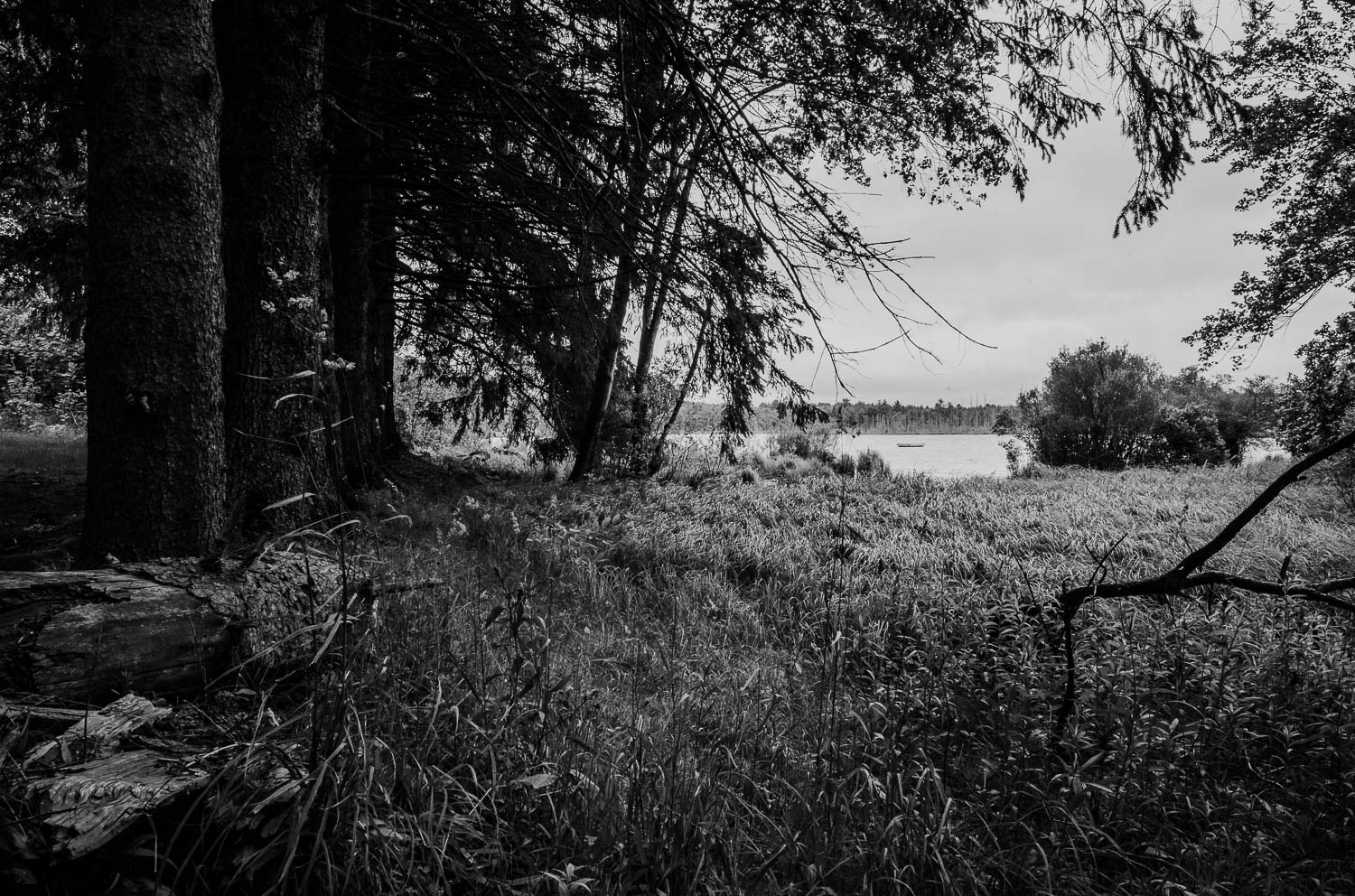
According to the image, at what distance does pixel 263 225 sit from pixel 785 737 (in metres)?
3.86

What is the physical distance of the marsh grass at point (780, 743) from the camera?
1578mm

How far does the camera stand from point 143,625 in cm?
210

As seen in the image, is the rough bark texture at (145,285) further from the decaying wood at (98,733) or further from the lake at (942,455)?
the lake at (942,455)

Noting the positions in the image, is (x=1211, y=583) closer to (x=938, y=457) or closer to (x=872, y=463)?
(x=872, y=463)

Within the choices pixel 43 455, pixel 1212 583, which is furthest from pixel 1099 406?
pixel 43 455

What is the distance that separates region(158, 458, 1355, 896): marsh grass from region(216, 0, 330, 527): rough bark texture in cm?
99

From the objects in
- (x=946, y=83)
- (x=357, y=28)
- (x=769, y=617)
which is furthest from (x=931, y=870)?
(x=357, y=28)

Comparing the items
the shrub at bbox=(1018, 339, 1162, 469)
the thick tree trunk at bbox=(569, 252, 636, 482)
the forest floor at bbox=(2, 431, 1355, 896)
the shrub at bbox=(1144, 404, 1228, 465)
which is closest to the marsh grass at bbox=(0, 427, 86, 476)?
the thick tree trunk at bbox=(569, 252, 636, 482)

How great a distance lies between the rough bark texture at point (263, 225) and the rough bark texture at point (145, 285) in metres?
0.54

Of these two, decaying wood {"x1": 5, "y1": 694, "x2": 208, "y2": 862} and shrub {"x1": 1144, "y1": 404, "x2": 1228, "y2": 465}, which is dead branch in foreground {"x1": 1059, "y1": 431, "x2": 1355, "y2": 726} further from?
shrub {"x1": 1144, "y1": 404, "x2": 1228, "y2": 465}

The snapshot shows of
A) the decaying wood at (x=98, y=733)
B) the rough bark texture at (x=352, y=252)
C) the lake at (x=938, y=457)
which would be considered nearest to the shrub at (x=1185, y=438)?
the lake at (x=938, y=457)

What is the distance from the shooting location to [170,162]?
9.93 feet

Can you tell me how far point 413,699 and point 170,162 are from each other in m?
2.75

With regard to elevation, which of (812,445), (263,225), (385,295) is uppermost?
(385,295)
